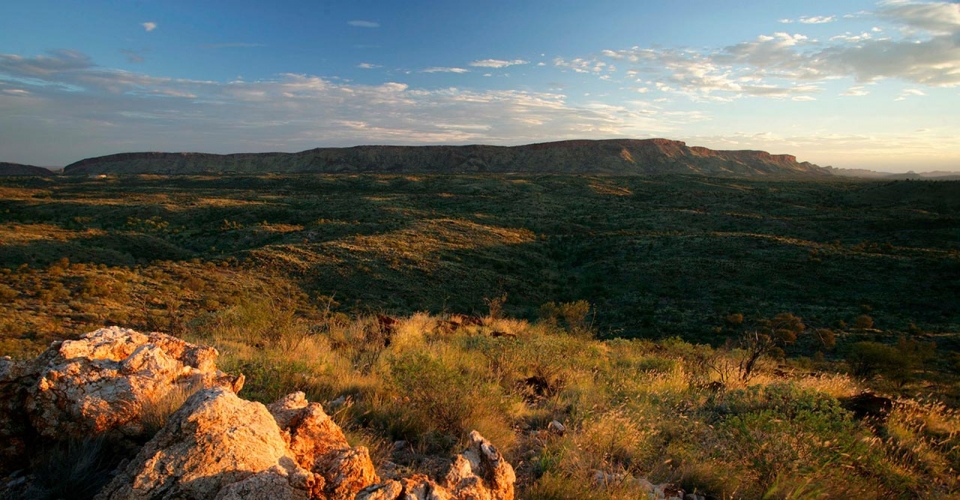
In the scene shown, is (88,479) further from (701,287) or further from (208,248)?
(208,248)

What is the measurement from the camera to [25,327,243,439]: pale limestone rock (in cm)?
266

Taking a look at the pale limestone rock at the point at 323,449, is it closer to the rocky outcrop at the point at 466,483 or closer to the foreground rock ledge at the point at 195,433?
the foreground rock ledge at the point at 195,433

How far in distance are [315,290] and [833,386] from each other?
23588mm

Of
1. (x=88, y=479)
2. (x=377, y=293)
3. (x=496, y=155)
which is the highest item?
(x=496, y=155)

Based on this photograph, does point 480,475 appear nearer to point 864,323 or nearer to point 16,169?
point 864,323

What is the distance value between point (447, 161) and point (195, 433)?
140 m

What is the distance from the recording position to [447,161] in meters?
138

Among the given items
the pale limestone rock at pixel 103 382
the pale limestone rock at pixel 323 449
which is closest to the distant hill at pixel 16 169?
the pale limestone rock at pixel 103 382

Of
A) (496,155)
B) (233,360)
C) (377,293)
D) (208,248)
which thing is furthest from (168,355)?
(496,155)

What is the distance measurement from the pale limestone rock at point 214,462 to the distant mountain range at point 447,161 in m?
131

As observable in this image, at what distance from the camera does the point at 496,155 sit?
461ft

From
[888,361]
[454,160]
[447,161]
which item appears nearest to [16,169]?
[447,161]

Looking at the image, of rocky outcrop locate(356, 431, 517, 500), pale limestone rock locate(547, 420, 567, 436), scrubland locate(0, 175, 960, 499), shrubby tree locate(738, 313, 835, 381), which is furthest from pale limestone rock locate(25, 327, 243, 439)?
shrubby tree locate(738, 313, 835, 381)

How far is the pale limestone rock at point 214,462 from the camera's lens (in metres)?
1.99
